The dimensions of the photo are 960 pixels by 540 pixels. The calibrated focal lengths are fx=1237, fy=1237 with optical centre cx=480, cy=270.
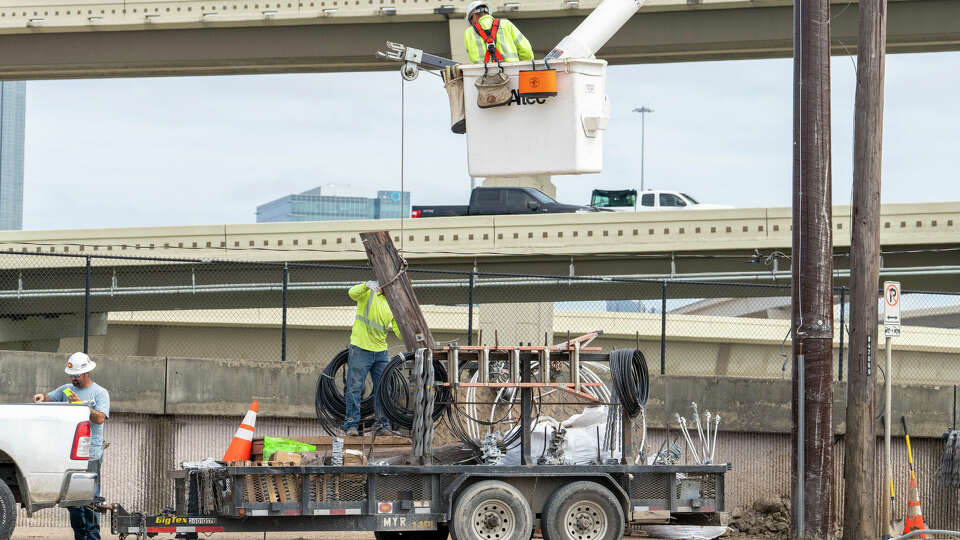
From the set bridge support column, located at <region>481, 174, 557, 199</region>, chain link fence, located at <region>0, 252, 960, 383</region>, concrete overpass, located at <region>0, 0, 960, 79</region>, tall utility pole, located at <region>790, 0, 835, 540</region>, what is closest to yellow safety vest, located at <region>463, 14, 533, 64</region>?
tall utility pole, located at <region>790, 0, 835, 540</region>

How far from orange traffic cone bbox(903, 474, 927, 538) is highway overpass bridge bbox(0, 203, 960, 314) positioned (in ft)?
43.6

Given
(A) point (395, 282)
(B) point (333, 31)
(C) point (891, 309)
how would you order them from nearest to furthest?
(A) point (395, 282) < (C) point (891, 309) < (B) point (333, 31)

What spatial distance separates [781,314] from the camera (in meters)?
66.5

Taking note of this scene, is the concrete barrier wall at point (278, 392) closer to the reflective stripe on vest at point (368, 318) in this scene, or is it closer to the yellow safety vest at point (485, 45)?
the reflective stripe on vest at point (368, 318)

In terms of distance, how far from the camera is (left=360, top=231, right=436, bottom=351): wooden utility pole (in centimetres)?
1315

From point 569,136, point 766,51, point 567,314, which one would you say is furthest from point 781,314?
point 569,136

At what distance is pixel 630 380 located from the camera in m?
12.3

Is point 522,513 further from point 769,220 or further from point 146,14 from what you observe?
point 146,14

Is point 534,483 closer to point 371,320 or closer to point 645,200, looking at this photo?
point 371,320

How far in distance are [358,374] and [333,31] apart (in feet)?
83.5

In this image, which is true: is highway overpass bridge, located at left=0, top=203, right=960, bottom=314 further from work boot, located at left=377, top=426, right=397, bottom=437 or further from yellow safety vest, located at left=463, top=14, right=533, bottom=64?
yellow safety vest, located at left=463, top=14, right=533, bottom=64

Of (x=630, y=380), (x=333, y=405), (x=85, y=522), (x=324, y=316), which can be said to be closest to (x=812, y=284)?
(x=630, y=380)

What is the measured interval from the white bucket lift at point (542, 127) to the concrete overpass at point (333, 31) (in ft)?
81.7

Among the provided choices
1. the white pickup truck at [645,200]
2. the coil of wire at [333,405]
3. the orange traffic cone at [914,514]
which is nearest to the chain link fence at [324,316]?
the white pickup truck at [645,200]
